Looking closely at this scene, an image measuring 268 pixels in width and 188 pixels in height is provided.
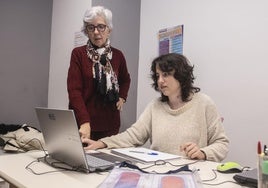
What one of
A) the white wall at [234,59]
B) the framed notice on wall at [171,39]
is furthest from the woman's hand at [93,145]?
the framed notice on wall at [171,39]

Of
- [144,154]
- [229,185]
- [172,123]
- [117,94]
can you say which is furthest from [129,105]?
[229,185]

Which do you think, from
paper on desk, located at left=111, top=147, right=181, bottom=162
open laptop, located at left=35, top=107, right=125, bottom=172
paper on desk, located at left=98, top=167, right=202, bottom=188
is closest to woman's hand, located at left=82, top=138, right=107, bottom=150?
paper on desk, located at left=111, top=147, right=181, bottom=162

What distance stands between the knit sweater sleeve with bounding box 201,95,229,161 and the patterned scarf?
2.29ft

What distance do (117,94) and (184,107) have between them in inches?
23.2

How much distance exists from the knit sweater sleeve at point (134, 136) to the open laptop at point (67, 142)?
0.33 m

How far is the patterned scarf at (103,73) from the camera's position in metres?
1.99

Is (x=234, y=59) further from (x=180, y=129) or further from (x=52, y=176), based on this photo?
(x=52, y=176)

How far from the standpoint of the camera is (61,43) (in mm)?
3059

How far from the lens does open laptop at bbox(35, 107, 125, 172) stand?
971 millimetres

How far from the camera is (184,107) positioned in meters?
1.63

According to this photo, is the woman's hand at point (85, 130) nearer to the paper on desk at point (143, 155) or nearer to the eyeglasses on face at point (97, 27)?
the paper on desk at point (143, 155)

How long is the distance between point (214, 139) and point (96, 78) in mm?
865

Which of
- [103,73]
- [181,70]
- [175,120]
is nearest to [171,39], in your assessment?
[103,73]

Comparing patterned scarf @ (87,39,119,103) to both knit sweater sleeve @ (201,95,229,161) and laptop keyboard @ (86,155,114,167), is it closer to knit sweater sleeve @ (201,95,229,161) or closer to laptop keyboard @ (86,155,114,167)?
knit sweater sleeve @ (201,95,229,161)
